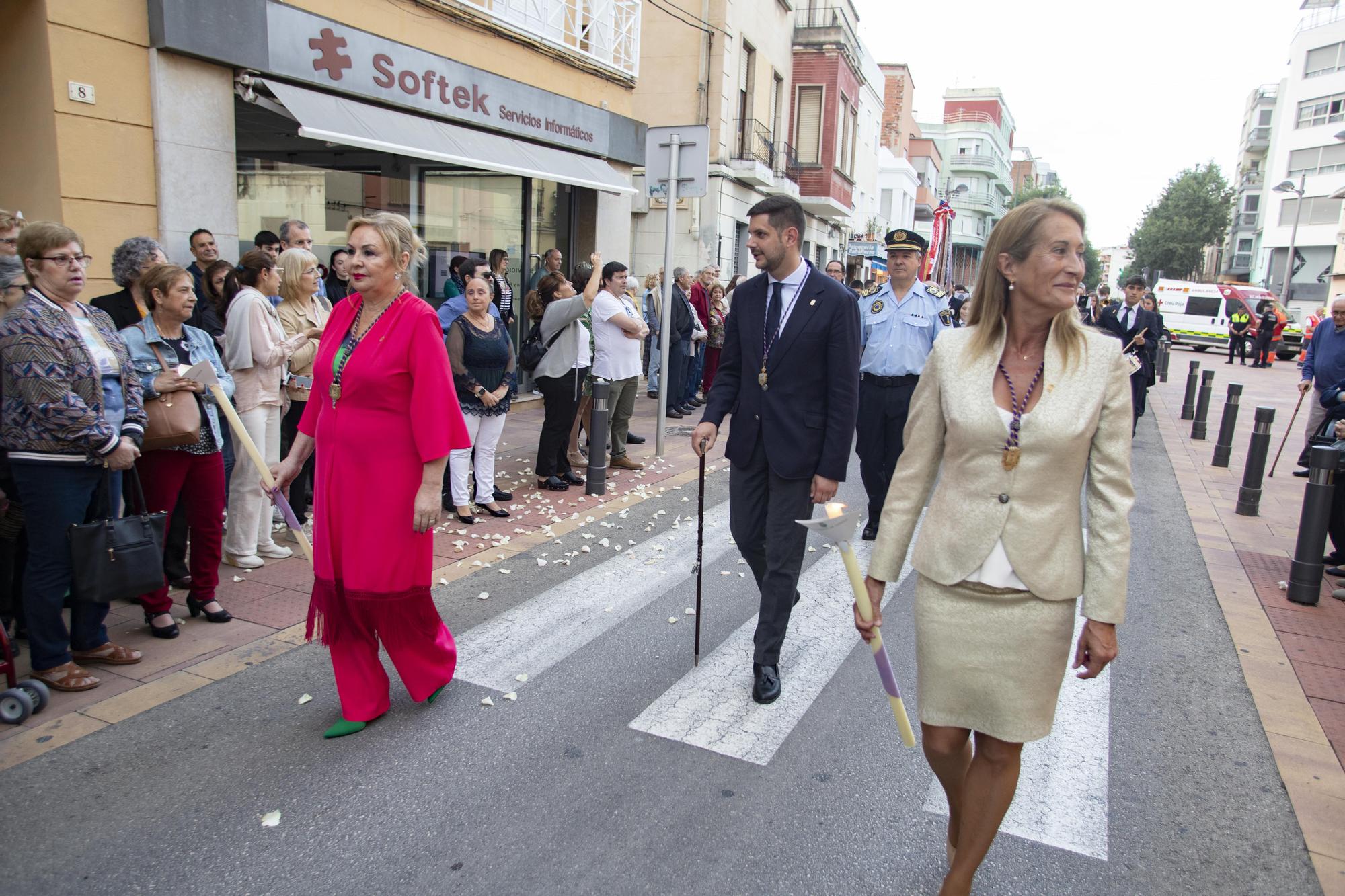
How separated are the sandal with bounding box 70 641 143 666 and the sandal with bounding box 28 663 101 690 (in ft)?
0.61

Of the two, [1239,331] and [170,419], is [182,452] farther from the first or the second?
[1239,331]

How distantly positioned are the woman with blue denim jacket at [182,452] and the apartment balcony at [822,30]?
23.6 meters

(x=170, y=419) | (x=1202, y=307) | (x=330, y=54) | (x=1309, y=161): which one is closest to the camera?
(x=170, y=419)

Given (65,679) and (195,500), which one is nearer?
(65,679)

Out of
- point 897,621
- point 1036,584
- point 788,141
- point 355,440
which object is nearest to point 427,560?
point 355,440

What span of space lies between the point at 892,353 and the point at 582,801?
4.37 metres

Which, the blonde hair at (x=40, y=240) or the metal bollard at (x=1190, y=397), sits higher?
the blonde hair at (x=40, y=240)

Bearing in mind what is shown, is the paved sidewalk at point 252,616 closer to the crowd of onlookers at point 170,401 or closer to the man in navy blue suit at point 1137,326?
the crowd of onlookers at point 170,401

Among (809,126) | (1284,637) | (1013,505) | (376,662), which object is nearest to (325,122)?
(376,662)

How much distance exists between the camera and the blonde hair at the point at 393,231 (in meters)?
3.60

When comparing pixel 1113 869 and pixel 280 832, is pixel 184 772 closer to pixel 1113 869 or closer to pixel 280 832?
pixel 280 832

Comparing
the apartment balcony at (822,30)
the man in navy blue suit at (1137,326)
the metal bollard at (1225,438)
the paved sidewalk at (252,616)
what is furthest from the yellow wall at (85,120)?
the apartment balcony at (822,30)

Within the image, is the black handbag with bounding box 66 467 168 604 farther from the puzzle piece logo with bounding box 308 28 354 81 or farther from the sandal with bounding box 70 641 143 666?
the puzzle piece logo with bounding box 308 28 354 81

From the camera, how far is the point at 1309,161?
179 ft
